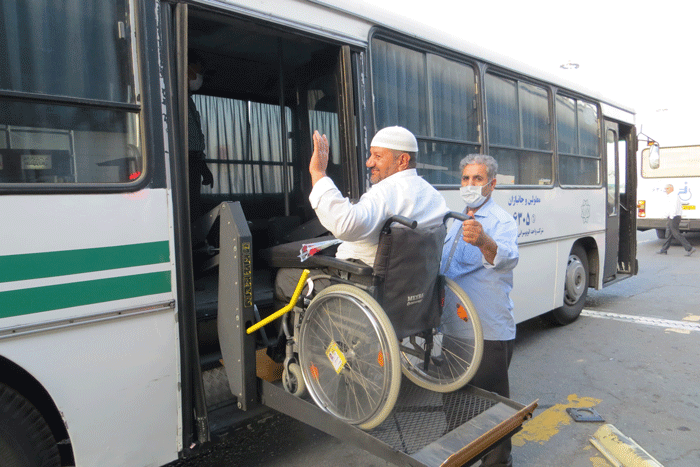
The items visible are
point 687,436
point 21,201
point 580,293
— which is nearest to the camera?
point 21,201

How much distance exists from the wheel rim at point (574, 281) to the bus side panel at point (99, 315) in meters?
4.74

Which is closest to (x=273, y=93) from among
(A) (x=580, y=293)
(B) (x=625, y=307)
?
(A) (x=580, y=293)

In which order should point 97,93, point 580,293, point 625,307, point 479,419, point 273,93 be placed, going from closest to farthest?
point 97,93 < point 479,419 < point 273,93 < point 580,293 < point 625,307

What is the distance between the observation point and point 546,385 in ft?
14.5

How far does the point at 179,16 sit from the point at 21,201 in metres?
1.08

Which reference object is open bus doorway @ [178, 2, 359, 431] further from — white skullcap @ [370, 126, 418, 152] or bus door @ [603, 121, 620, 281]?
bus door @ [603, 121, 620, 281]

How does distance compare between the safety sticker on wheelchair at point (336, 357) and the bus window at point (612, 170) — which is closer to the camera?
the safety sticker on wheelchair at point (336, 357)

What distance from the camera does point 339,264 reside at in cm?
241

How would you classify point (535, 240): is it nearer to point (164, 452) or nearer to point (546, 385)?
point (546, 385)

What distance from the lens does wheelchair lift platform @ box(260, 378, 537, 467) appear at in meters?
2.18

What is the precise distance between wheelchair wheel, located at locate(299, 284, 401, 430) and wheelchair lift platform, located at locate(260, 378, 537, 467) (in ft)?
0.24

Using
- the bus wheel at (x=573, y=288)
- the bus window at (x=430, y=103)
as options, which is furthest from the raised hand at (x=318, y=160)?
the bus wheel at (x=573, y=288)

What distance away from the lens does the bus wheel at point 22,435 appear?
2057 millimetres

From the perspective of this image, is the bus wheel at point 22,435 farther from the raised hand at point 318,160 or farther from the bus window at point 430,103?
the bus window at point 430,103
